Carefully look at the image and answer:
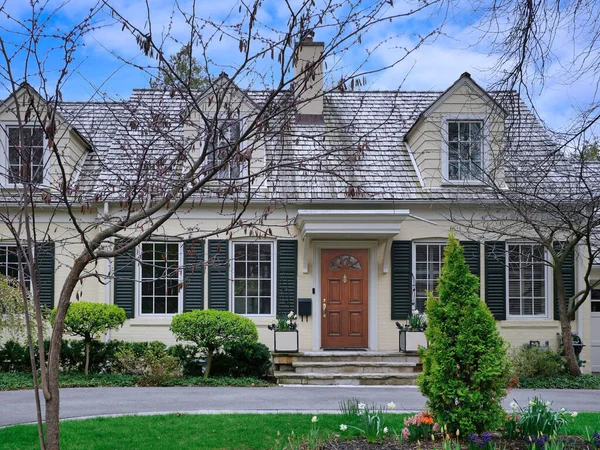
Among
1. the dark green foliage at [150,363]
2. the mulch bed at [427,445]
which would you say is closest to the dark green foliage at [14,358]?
the dark green foliage at [150,363]

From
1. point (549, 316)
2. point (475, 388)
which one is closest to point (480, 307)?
point (475, 388)

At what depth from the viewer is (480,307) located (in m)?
7.56

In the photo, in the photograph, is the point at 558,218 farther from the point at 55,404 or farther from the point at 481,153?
the point at 55,404

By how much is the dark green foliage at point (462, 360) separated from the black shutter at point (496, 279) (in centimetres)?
870

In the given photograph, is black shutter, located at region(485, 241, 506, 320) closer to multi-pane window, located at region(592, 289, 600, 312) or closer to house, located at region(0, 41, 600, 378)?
house, located at region(0, 41, 600, 378)

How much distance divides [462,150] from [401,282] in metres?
3.44

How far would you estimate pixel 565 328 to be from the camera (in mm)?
15109

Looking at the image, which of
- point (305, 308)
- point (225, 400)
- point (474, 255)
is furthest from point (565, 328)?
point (225, 400)

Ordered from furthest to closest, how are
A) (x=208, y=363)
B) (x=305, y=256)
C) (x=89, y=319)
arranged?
(x=305, y=256), (x=208, y=363), (x=89, y=319)

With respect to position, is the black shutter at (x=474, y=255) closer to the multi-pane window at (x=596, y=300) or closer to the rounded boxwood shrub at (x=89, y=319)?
the multi-pane window at (x=596, y=300)

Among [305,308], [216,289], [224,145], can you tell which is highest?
[224,145]

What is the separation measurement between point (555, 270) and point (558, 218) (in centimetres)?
154

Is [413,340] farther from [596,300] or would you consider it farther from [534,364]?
[596,300]

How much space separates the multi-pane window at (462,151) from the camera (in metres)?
16.2
